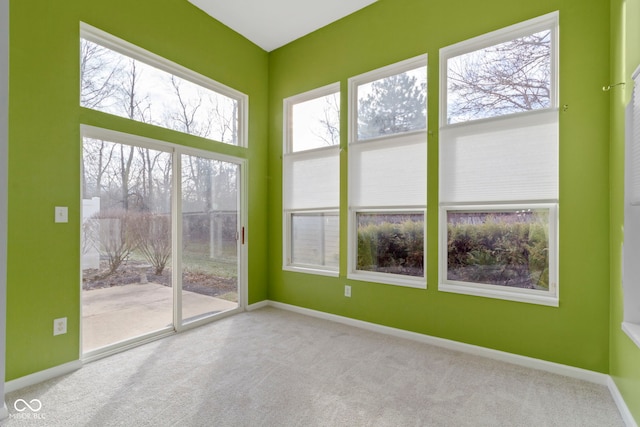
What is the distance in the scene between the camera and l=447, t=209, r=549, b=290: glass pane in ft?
8.55

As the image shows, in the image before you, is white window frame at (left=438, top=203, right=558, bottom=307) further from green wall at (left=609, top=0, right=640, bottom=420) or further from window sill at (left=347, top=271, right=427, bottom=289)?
green wall at (left=609, top=0, right=640, bottom=420)

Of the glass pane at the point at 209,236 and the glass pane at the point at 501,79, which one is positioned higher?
the glass pane at the point at 501,79

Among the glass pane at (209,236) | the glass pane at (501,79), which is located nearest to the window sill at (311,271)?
the glass pane at (209,236)

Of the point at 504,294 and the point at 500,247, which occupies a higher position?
the point at 500,247

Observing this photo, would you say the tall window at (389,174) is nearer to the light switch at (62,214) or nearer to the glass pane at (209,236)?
the glass pane at (209,236)

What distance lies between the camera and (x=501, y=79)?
2783 millimetres

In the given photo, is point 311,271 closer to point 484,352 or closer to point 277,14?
point 484,352

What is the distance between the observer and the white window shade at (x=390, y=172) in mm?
3146

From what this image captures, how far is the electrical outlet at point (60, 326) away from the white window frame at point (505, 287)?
3190 millimetres

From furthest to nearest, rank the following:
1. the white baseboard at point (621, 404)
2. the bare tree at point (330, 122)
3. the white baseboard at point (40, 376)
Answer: the bare tree at point (330, 122) < the white baseboard at point (40, 376) < the white baseboard at point (621, 404)

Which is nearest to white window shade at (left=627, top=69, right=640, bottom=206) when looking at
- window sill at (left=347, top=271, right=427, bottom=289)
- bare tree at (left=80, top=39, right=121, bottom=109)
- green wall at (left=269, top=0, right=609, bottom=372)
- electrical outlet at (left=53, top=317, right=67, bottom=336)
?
green wall at (left=269, top=0, right=609, bottom=372)

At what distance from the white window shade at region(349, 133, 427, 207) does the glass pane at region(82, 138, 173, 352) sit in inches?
79.7

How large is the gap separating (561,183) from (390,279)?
170 cm

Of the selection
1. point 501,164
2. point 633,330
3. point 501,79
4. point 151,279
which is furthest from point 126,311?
point 501,79
